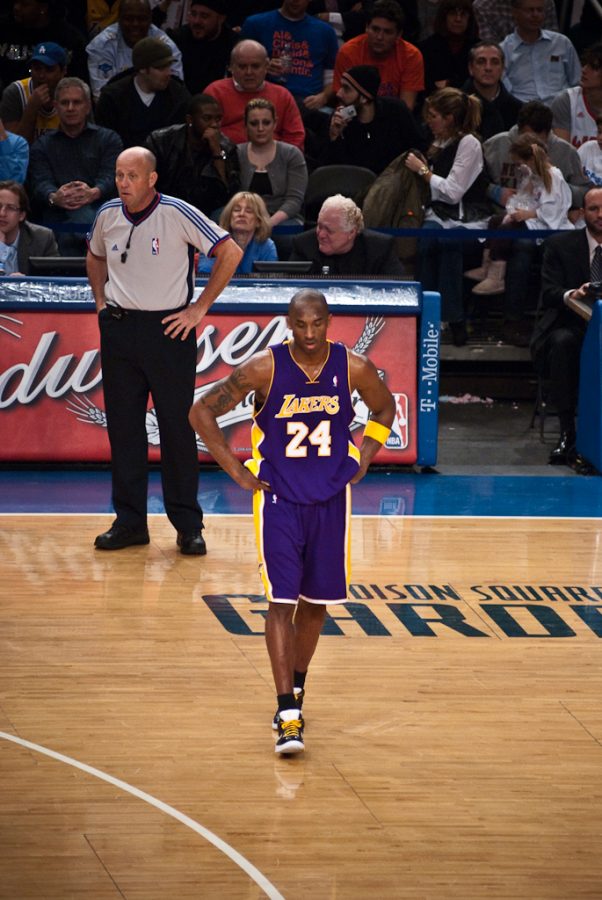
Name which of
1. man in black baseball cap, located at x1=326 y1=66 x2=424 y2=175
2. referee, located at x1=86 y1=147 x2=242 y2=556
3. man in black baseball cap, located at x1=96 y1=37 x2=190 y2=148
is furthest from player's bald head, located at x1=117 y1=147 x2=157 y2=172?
man in black baseball cap, located at x1=326 y1=66 x2=424 y2=175

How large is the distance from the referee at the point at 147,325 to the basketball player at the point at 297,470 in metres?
2.30

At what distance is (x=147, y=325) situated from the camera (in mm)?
8148

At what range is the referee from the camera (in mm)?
8070

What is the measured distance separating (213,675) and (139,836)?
1665 mm

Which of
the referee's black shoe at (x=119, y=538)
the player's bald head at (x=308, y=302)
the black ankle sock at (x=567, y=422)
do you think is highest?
the player's bald head at (x=308, y=302)

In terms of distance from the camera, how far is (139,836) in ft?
15.7

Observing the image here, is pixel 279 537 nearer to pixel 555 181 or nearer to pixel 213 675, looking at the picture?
pixel 213 675

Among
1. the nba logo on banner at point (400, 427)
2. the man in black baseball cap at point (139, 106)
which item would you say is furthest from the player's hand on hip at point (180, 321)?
the man in black baseball cap at point (139, 106)

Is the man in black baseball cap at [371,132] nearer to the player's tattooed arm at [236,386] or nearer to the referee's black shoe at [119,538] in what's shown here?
the referee's black shoe at [119,538]

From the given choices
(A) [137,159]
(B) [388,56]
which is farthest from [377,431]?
(B) [388,56]

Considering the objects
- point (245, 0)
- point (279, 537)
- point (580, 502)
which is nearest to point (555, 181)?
point (580, 502)

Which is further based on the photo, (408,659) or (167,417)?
(167,417)

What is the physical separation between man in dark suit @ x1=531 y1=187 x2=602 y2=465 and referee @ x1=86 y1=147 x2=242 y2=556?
3342 millimetres

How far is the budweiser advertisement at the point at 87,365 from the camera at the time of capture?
10.0 meters
